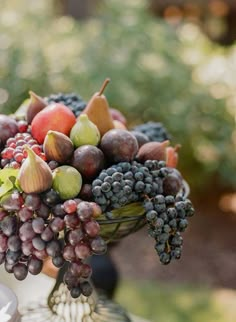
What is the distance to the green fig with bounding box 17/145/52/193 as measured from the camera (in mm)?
787

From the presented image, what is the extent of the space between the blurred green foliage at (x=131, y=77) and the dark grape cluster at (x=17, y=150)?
202 cm

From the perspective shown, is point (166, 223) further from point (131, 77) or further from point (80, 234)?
point (131, 77)

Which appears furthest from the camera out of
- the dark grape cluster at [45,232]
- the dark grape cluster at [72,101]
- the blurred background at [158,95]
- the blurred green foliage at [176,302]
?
the blurred background at [158,95]

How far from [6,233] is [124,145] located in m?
0.22

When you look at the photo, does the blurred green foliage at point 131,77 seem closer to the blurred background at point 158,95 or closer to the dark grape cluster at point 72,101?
the blurred background at point 158,95

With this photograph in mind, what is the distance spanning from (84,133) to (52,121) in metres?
0.06

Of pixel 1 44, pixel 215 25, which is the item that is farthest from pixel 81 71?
pixel 215 25

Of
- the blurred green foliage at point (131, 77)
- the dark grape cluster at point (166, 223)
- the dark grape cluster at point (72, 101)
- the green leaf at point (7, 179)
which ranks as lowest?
the blurred green foliage at point (131, 77)

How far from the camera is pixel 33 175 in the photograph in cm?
78

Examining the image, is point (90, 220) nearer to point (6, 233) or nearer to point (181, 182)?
point (6, 233)

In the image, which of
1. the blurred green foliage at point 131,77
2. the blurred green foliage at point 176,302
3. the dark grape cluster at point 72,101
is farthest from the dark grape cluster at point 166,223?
the blurred green foliage at point 131,77

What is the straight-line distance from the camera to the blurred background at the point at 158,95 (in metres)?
2.91

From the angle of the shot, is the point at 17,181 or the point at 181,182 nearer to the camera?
the point at 17,181

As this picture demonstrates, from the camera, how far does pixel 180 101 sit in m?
3.14
